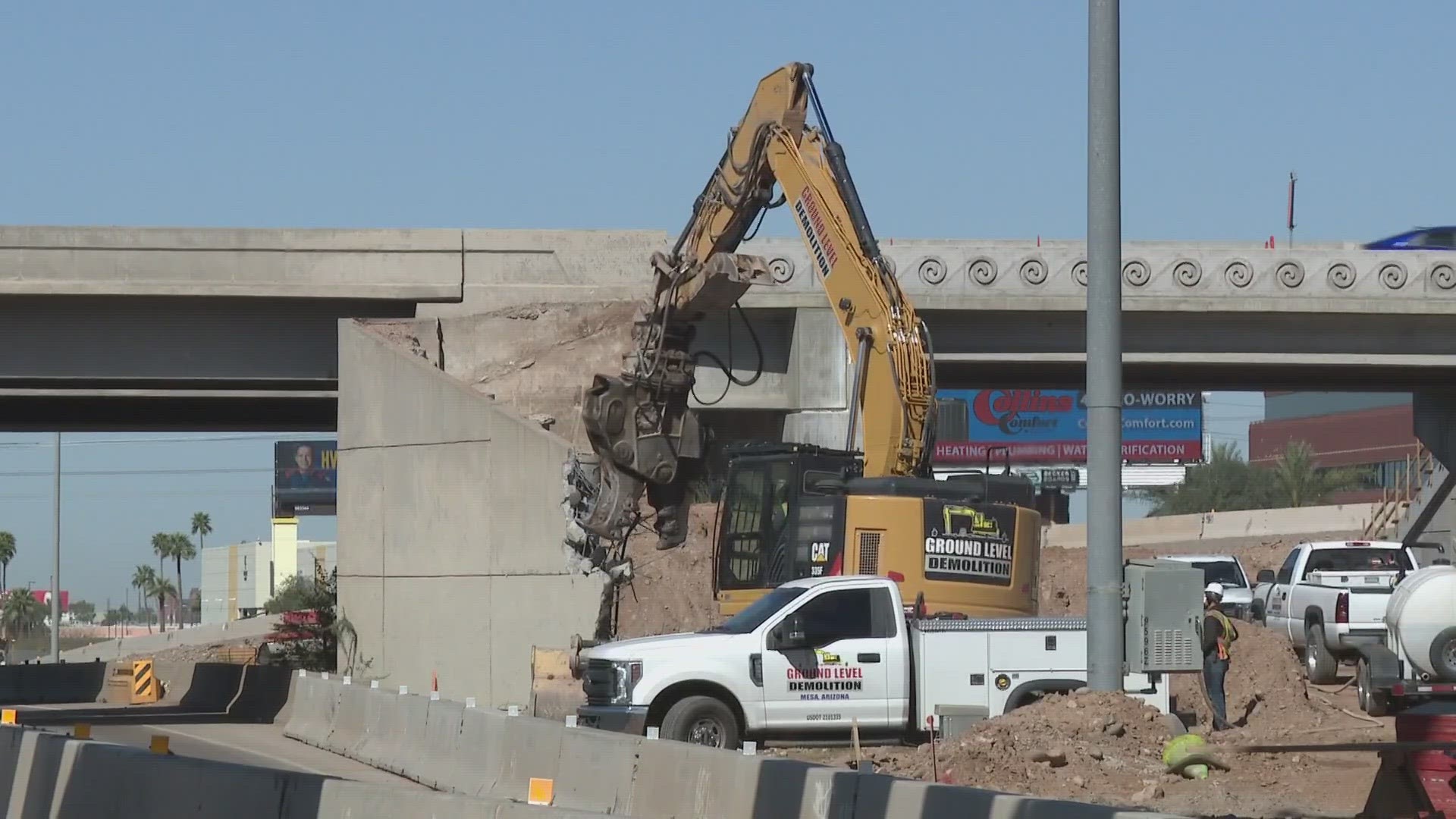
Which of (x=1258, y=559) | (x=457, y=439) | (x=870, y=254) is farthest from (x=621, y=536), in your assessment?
(x=1258, y=559)

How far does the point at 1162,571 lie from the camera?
50.5 feet

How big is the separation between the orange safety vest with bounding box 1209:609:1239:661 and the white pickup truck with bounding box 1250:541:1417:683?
8.77 feet

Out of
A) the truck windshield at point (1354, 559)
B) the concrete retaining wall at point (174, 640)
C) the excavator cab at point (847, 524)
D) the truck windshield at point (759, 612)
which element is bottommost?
the concrete retaining wall at point (174, 640)

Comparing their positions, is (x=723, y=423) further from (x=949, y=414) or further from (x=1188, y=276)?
(x=949, y=414)

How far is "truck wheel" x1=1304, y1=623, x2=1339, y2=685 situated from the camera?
26750mm

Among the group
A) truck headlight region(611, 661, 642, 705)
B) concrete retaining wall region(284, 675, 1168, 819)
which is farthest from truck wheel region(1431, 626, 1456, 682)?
concrete retaining wall region(284, 675, 1168, 819)

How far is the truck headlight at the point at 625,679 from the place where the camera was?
1819cm

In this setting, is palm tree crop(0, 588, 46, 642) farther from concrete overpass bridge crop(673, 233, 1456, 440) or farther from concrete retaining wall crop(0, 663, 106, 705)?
concrete overpass bridge crop(673, 233, 1456, 440)

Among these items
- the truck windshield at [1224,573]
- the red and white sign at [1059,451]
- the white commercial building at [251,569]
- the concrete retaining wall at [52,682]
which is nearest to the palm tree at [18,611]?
the white commercial building at [251,569]

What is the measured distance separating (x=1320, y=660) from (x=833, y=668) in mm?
11231

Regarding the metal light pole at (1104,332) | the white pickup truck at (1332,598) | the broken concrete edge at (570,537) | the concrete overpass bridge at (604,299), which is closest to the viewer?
the metal light pole at (1104,332)

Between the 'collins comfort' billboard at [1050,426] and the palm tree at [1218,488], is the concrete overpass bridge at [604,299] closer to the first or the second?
the 'collins comfort' billboard at [1050,426]

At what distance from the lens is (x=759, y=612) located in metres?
18.9

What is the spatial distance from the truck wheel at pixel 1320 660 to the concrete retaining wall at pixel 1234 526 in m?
38.5
